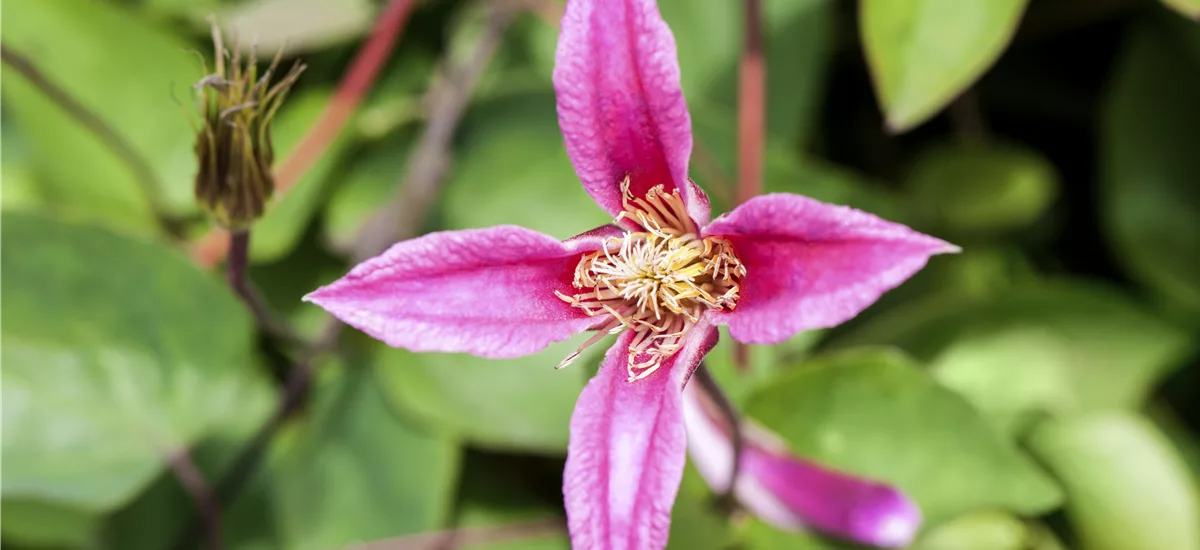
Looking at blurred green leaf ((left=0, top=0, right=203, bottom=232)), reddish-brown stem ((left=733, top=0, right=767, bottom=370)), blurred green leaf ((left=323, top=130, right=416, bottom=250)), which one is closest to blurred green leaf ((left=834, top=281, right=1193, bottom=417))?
reddish-brown stem ((left=733, top=0, right=767, bottom=370))

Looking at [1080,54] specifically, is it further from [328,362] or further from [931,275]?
[328,362]

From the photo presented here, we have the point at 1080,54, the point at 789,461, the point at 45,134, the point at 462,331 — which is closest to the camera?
the point at 462,331

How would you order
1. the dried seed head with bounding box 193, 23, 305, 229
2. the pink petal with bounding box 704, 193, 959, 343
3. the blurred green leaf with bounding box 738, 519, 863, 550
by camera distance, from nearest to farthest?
the pink petal with bounding box 704, 193, 959, 343
the dried seed head with bounding box 193, 23, 305, 229
the blurred green leaf with bounding box 738, 519, 863, 550

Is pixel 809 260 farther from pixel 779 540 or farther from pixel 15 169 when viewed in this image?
pixel 15 169

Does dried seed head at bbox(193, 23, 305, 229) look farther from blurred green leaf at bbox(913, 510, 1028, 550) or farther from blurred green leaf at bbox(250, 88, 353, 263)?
blurred green leaf at bbox(913, 510, 1028, 550)

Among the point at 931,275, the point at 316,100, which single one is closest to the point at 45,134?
the point at 316,100

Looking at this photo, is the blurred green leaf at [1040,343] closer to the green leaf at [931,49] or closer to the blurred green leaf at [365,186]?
the green leaf at [931,49]

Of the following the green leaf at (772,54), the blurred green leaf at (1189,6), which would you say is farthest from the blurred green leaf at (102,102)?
the blurred green leaf at (1189,6)

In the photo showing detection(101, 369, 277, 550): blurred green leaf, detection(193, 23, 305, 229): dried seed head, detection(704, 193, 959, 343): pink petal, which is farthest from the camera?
detection(101, 369, 277, 550): blurred green leaf
